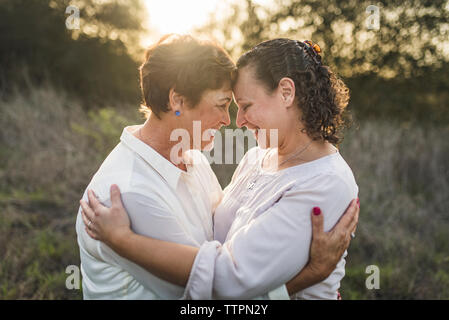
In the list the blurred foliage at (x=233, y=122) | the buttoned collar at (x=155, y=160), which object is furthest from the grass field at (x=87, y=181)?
the buttoned collar at (x=155, y=160)

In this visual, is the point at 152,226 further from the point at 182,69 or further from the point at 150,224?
the point at 182,69

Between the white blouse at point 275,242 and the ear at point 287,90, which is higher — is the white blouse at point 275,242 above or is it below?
below

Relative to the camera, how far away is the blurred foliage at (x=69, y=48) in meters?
9.44

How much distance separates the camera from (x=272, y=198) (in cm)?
184

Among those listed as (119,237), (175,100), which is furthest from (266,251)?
(175,100)

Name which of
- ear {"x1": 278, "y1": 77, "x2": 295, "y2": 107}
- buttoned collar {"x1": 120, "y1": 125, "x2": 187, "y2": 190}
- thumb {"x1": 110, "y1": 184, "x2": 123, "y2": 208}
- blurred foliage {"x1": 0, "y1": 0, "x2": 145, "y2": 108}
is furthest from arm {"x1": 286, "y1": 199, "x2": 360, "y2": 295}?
blurred foliage {"x1": 0, "y1": 0, "x2": 145, "y2": 108}

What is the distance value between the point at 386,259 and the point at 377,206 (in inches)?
36.8

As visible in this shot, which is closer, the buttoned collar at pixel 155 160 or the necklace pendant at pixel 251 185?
the buttoned collar at pixel 155 160

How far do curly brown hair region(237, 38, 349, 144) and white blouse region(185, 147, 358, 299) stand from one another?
24 centimetres

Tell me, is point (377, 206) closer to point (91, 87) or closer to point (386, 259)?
point (386, 259)

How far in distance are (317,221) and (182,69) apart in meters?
1.00

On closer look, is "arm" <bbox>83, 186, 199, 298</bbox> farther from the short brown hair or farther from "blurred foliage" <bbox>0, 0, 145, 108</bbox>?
"blurred foliage" <bbox>0, 0, 145, 108</bbox>

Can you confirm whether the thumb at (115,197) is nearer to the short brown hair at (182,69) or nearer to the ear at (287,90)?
the short brown hair at (182,69)

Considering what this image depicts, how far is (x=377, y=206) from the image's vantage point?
4793 millimetres
